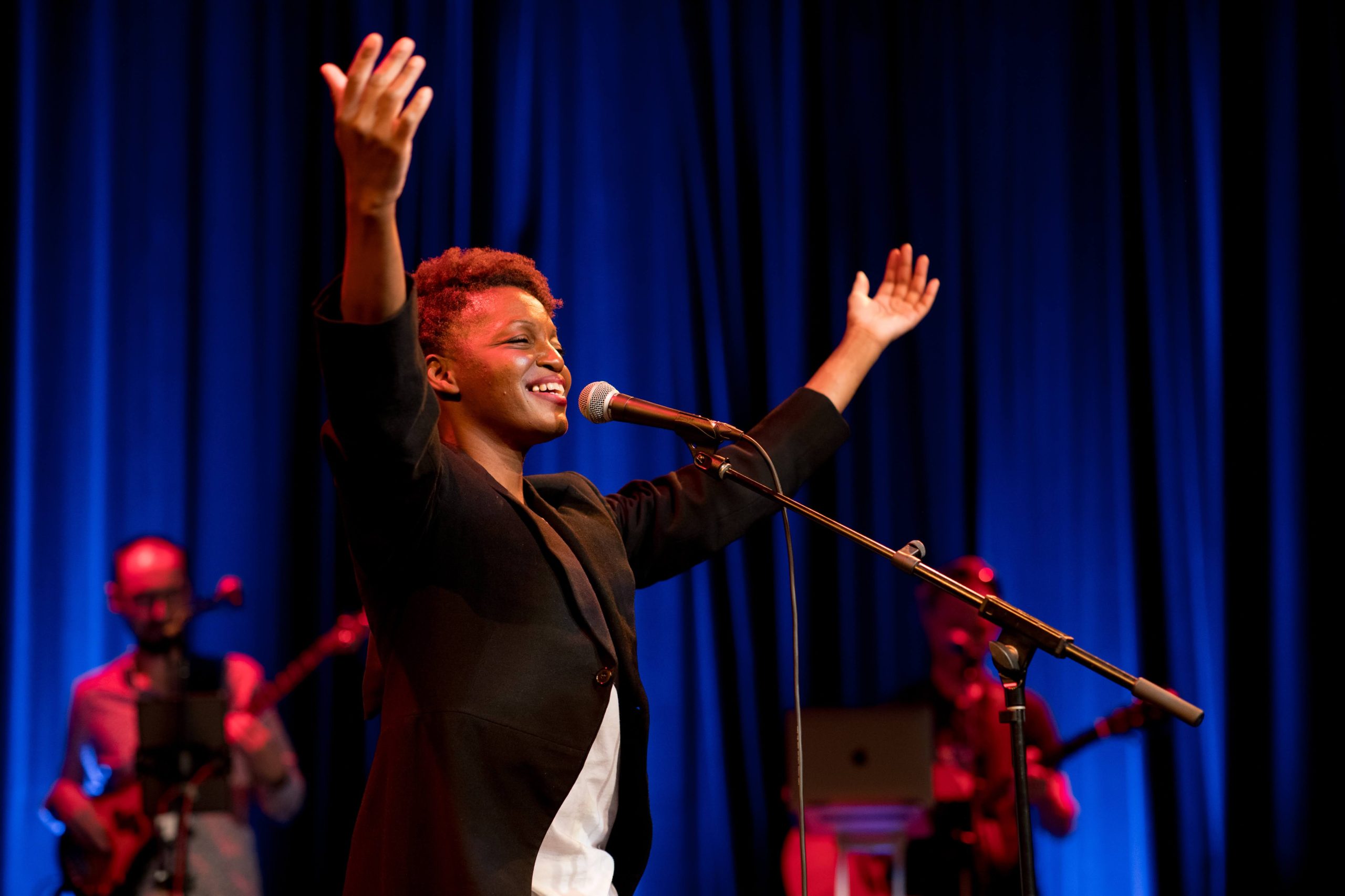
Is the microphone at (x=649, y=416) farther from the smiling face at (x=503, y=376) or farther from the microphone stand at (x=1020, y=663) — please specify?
the microphone stand at (x=1020, y=663)

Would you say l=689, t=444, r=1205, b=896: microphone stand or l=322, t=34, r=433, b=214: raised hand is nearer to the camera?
l=322, t=34, r=433, b=214: raised hand

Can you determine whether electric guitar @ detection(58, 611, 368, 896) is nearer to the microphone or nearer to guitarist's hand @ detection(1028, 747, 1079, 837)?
the microphone

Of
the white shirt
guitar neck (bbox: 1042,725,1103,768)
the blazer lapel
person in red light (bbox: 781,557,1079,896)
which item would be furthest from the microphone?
guitar neck (bbox: 1042,725,1103,768)

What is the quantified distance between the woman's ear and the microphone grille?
19 centimetres

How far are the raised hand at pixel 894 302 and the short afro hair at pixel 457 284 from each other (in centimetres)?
62

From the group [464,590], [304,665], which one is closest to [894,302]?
[464,590]

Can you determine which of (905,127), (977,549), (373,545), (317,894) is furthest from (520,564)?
(905,127)

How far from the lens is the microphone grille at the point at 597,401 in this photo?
1.99 metres

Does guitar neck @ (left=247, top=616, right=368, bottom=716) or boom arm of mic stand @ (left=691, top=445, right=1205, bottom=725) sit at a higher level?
guitar neck @ (left=247, top=616, right=368, bottom=716)

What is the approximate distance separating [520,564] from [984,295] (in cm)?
342

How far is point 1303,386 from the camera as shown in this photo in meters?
4.55

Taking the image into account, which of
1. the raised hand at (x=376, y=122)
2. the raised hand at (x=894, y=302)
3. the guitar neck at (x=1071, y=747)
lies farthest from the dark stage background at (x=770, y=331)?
the raised hand at (x=376, y=122)

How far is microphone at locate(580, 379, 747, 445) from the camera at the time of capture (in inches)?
74.6

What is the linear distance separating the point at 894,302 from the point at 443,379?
0.92m
